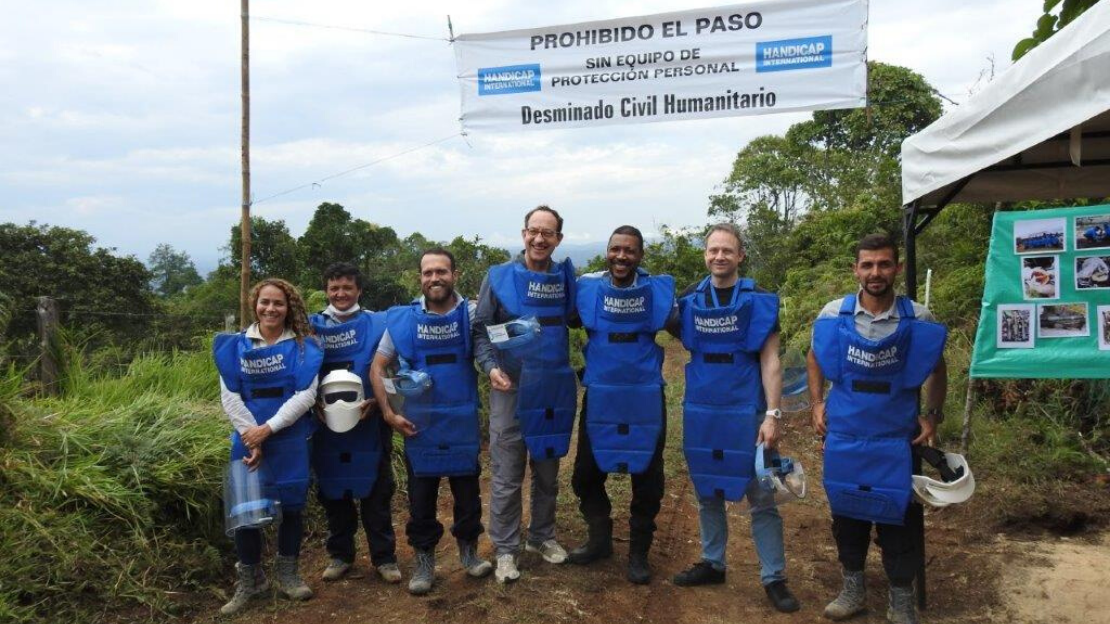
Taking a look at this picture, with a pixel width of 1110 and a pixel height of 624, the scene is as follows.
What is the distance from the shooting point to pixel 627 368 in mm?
3934

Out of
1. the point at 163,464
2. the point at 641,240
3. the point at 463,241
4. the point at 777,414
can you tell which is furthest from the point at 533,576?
the point at 463,241

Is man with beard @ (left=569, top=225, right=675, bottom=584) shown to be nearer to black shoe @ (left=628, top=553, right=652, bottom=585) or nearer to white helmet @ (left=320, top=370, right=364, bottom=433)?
black shoe @ (left=628, top=553, right=652, bottom=585)

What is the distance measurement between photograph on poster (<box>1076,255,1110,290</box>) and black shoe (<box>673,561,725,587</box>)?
7.71ft

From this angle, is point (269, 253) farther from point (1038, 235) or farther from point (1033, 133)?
point (1033, 133)

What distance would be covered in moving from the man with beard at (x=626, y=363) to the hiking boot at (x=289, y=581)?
1.60 meters

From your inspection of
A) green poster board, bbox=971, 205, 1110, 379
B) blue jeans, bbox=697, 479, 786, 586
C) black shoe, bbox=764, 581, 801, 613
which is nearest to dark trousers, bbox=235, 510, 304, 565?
blue jeans, bbox=697, 479, 786, 586

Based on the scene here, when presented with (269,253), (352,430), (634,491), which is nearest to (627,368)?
(634,491)

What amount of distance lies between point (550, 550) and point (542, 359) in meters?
1.14

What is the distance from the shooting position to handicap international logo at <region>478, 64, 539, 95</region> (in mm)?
5051

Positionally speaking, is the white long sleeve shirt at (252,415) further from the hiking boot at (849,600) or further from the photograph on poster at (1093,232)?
the photograph on poster at (1093,232)

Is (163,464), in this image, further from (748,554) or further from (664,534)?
(748,554)

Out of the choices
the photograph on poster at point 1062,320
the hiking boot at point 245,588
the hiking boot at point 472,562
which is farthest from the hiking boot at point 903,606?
the hiking boot at point 245,588

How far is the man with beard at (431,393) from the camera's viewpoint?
4.00 metres

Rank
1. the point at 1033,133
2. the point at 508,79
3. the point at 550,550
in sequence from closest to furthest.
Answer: the point at 1033,133, the point at 550,550, the point at 508,79
